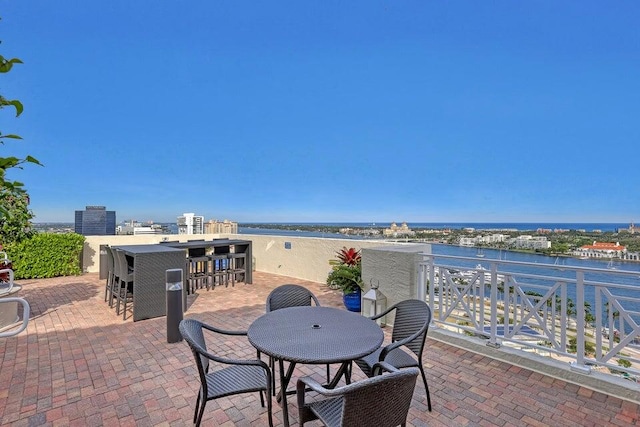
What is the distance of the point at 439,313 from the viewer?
409 centimetres

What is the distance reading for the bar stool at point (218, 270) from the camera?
271 inches

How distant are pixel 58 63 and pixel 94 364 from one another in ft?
33.6

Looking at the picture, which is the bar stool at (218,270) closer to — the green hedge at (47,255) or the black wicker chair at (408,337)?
the green hedge at (47,255)

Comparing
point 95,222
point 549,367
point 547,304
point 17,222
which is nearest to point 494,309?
point 547,304

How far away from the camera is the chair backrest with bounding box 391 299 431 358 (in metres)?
2.38

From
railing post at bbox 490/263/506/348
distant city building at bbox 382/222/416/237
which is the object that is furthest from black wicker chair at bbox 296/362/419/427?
distant city building at bbox 382/222/416/237

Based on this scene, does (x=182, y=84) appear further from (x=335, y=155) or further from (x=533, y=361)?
(x=533, y=361)

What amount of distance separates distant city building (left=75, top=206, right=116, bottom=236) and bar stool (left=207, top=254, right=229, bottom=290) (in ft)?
13.7

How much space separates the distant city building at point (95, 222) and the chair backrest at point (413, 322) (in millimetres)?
9399

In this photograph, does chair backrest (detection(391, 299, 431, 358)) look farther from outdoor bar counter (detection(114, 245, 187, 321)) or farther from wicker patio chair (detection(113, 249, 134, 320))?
→ wicker patio chair (detection(113, 249, 134, 320))

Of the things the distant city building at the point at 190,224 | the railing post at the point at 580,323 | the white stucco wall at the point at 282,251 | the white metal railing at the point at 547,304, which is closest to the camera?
the white metal railing at the point at 547,304

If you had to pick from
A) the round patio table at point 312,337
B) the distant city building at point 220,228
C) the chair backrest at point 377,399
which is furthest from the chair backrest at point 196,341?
the distant city building at point 220,228

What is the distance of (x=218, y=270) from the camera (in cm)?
724

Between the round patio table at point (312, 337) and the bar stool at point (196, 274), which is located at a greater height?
the round patio table at point (312, 337)
